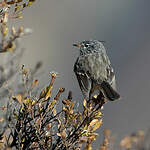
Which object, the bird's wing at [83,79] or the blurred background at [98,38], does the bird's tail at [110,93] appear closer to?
the bird's wing at [83,79]

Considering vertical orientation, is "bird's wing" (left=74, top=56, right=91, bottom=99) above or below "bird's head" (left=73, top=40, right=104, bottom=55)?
below

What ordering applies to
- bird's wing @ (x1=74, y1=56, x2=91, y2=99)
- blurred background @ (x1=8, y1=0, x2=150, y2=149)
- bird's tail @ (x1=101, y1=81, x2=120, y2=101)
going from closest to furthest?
1. bird's tail @ (x1=101, y1=81, x2=120, y2=101)
2. bird's wing @ (x1=74, y1=56, x2=91, y2=99)
3. blurred background @ (x1=8, y1=0, x2=150, y2=149)

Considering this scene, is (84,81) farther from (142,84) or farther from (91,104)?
(142,84)

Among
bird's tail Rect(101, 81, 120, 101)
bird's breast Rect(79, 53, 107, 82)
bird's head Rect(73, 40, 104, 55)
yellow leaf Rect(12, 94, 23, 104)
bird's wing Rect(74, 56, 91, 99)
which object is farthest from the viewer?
bird's head Rect(73, 40, 104, 55)

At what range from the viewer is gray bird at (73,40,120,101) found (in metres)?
5.00

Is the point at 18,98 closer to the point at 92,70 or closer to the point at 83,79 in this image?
the point at 83,79

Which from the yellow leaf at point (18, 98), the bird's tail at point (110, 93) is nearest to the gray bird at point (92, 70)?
the bird's tail at point (110, 93)

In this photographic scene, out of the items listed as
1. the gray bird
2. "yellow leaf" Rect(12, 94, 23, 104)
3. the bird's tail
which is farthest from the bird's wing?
"yellow leaf" Rect(12, 94, 23, 104)

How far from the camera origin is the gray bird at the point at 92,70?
5004 millimetres

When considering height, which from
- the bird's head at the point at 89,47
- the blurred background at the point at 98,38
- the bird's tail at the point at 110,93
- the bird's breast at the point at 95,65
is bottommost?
the blurred background at the point at 98,38

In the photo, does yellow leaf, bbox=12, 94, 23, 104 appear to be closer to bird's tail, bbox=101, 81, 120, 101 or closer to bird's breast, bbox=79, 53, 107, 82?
bird's tail, bbox=101, 81, 120, 101

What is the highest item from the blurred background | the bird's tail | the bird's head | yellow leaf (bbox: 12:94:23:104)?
yellow leaf (bbox: 12:94:23:104)

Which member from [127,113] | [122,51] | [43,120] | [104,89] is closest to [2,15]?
[43,120]

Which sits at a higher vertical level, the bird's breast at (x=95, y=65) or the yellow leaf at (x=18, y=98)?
the yellow leaf at (x=18, y=98)
